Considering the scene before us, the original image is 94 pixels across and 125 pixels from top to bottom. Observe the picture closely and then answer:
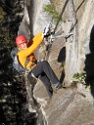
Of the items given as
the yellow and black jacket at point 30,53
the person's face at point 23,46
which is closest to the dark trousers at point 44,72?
the yellow and black jacket at point 30,53

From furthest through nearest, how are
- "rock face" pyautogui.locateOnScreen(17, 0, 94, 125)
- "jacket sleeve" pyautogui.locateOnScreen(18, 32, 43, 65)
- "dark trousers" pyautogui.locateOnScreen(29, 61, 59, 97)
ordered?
"dark trousers" pyautogui.locateOnScreen(29, 61, 59, 97), "rock face" pyautogui.locateOnScreen(17, 0, 94, 125), "jacket sleeve" pyautogui.locateOnScreen(18, 32, 43, 65)

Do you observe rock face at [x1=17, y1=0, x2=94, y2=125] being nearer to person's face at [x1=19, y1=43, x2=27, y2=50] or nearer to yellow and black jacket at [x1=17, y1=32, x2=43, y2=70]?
yellow and black jacket at [x1=17, y1=32, x2=43, y2=70]

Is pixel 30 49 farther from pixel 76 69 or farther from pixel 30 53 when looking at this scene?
pixel 76 69

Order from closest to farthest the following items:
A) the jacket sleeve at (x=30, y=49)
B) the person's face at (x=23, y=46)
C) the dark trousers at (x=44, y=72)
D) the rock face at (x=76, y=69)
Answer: the jacket sleeve at (x=30, y=49) → the person's face at (x=23, y=46) → the rock face at (x=76, y=69) → the dark trousers at (x=44, y=72)

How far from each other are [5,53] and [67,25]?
1166cm

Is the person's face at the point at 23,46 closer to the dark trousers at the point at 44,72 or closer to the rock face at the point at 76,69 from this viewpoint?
the dark trousers at the point at 44,72

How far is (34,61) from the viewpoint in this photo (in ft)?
27.6

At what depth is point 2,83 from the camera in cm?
Result: 2058

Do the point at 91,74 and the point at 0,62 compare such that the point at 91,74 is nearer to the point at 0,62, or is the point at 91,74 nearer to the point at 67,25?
the point at 67,25

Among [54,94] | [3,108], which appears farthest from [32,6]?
[54,94]

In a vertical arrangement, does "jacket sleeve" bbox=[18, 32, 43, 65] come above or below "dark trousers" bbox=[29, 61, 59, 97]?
above

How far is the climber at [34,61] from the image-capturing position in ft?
25.4

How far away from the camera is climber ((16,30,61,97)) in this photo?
7727mm

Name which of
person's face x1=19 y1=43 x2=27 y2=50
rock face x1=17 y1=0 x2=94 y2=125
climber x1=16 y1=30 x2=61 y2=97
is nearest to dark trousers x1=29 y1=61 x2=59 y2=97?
climber x1=16 y1=30 x2=61 y2=97
